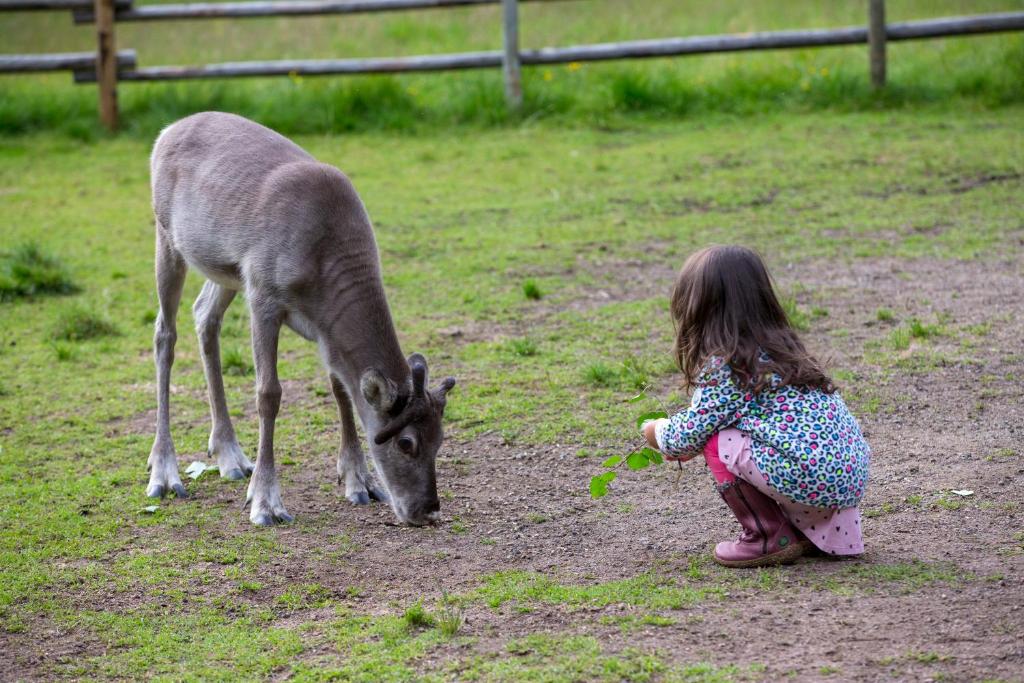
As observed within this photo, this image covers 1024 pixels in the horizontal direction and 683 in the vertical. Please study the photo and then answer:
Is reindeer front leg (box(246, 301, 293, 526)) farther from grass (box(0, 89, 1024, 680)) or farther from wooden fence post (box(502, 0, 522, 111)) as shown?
wooden fence post (box(502, 0, 522, 111))

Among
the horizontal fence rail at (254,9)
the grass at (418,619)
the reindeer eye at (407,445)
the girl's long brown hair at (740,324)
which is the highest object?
the horizontal fence rail at (254,9)

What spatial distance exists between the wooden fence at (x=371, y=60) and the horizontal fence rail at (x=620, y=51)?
1cm

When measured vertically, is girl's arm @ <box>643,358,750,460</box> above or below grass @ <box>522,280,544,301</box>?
above

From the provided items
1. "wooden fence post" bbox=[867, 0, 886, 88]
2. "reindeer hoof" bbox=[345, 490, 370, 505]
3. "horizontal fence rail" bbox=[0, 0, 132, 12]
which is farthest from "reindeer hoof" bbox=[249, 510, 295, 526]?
"horizontal fence rail" bbox=[0, 0, 132, 12]

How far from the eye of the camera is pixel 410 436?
17.1 ft

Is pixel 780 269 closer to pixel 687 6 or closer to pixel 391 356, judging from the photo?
pixel 391 356

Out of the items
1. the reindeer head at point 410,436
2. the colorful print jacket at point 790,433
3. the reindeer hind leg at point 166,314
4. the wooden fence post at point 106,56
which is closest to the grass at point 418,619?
the reindeer head at point 410,436

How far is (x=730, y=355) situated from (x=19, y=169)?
1112 centimetres

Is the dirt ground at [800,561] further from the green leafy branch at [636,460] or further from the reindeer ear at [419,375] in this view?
the reindeer ear at [419,375]

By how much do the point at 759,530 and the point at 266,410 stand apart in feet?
7.76

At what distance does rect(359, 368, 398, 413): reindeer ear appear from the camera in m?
5.18

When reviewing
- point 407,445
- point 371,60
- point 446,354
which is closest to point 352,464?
point 407,445

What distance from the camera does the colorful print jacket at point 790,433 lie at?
4344 millimetres

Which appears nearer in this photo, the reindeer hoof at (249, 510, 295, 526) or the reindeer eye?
the reindeer eye
